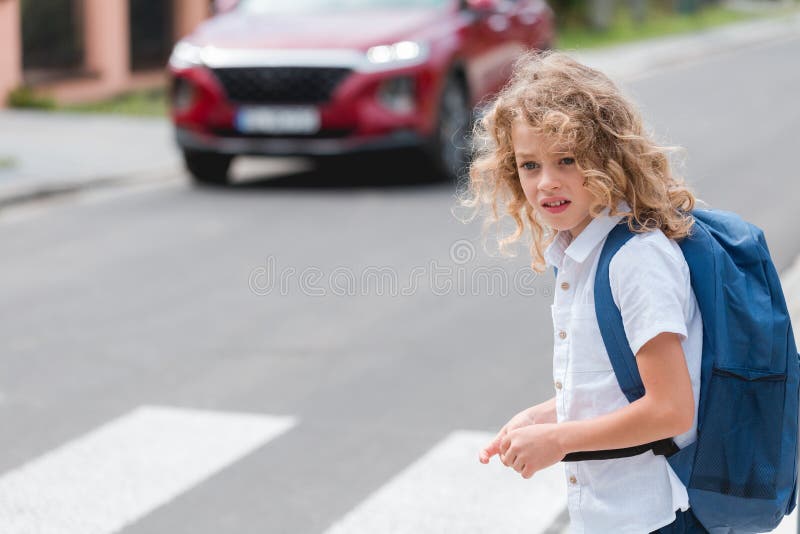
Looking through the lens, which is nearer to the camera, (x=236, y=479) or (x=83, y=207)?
(x=236, y=479)

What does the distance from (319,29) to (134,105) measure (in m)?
7.36

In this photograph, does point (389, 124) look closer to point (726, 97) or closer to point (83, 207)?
point (83, 207)

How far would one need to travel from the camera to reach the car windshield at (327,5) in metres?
12.2

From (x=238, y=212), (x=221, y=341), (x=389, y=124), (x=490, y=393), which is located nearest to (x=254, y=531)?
(x=490, y=393)

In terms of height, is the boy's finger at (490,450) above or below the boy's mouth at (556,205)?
below

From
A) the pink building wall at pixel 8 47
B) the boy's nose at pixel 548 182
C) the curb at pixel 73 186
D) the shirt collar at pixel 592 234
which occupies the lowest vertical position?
the pink building wall at pixel 8 47

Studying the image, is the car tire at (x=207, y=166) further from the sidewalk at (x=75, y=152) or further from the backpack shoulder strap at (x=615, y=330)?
the backpack shoulder strap at (x=615, y=330)

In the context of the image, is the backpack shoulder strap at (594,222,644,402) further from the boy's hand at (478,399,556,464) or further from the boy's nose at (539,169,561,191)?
the boy's hand at (478,399,556,464)

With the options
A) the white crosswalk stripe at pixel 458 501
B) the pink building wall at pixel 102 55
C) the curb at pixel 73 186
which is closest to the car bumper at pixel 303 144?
the curb at pixel 73 186

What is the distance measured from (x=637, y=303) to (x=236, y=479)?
9.61 feet

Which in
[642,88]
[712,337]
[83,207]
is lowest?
[642,88]

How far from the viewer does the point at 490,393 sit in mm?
5992

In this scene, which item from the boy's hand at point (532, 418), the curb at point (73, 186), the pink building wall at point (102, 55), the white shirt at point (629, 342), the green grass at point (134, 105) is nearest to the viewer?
the white shirt at point (629, 342)

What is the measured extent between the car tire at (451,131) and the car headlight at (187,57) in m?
1.98
